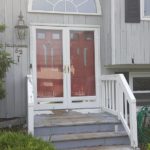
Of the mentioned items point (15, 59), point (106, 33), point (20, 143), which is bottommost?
point (20, 143)

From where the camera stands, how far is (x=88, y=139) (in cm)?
608

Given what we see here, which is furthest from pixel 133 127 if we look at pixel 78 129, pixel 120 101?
pixel 78 129

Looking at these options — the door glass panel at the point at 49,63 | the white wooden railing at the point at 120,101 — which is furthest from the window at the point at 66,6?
the white wooden railing at the point at 120,101

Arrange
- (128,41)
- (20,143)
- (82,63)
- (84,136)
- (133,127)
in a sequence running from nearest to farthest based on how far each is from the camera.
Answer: (20,143) < (133,127) < (84,136) < (128,41) < (82,63)

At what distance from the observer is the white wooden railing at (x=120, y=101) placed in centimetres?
607

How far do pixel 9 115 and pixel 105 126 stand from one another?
2265mm

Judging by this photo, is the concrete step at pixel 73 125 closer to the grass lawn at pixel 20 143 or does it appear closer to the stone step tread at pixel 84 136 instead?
the stone step tread at pixel 84 136

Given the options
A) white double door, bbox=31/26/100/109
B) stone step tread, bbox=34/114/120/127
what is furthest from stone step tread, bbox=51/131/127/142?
white double door, bbox=31/26/100/109

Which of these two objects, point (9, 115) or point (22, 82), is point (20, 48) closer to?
point (22, 82)

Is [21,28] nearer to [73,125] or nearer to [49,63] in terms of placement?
[49,63]

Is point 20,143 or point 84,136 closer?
point 20,143

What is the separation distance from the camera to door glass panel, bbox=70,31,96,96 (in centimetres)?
793

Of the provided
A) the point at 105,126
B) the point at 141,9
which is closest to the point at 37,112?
the point at 105,126

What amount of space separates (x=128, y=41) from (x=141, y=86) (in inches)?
58.2
